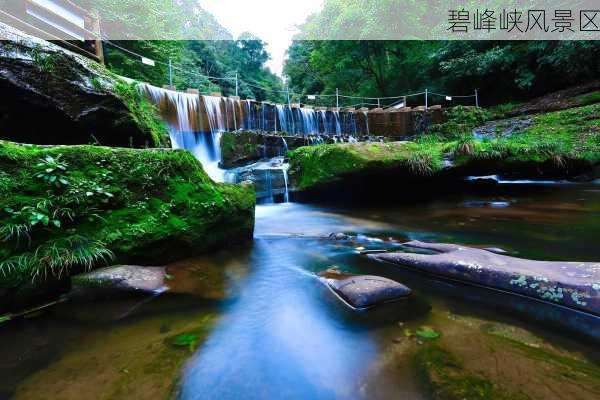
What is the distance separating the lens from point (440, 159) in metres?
7.40

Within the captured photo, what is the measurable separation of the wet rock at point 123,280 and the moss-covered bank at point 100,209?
146 mm

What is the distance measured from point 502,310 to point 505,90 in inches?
791

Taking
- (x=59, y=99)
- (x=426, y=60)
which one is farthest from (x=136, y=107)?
(x=426, y=60)

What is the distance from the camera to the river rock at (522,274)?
2492mm

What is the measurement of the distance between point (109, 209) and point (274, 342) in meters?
2.24

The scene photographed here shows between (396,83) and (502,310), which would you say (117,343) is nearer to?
(502,310)

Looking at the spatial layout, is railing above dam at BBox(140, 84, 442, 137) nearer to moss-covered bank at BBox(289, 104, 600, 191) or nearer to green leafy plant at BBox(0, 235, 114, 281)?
moss-covered bank at BBox(289, 104, 600, 191)

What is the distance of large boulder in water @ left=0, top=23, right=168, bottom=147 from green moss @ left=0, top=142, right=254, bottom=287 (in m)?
1.89

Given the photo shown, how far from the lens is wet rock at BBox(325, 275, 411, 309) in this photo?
272 centimetres

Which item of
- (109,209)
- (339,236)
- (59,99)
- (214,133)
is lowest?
(339,236)

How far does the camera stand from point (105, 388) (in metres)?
1.80

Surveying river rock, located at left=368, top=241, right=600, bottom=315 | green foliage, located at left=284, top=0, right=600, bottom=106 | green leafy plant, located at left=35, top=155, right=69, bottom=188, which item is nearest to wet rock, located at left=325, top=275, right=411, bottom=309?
river rock, located at left=368, top=241, right=600, bottom=315

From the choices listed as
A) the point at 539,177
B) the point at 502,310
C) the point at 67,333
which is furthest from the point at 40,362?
the point at 539,177

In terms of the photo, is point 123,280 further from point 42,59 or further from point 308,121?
point 308,121
